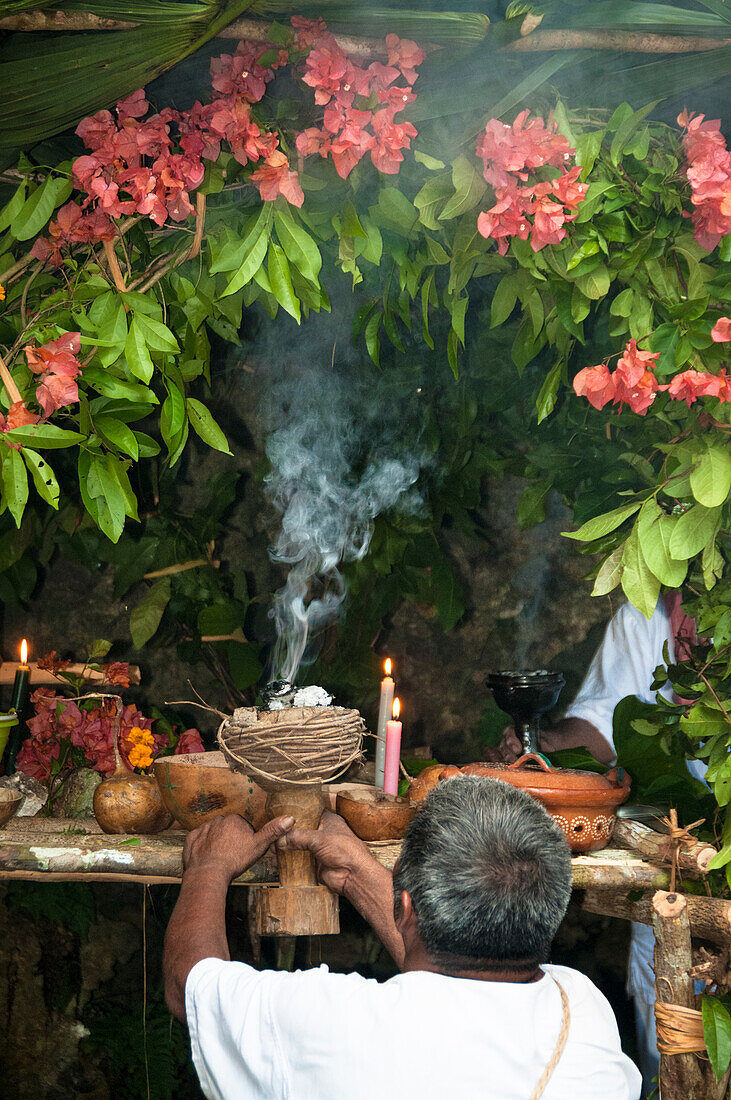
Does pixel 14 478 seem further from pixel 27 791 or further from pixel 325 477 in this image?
pixel 325 477

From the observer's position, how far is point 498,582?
474 cm

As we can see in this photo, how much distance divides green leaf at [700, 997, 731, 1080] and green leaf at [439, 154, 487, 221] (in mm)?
1849

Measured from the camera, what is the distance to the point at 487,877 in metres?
1.53

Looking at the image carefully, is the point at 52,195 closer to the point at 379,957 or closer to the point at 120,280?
the point at 120,280

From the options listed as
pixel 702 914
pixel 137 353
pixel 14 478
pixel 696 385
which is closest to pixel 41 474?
pixel 14 478

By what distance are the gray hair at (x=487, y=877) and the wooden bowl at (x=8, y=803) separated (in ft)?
4.11

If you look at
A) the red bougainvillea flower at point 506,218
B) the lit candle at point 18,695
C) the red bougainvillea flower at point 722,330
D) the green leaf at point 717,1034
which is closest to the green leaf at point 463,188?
the red bougainvillea flower at point 506,218

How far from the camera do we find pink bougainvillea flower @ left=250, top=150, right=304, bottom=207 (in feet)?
6.59

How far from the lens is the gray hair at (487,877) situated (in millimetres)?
1520

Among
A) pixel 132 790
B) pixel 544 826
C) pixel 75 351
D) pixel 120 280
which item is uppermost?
pixel 120 280

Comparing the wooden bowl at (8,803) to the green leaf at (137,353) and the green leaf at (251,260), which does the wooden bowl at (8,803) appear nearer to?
the green leaf at (137,353)

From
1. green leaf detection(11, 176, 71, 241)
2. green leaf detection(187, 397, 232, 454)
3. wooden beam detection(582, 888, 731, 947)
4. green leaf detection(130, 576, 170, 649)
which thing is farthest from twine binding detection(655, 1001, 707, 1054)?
green leaf detection(130, 576, 170, 649)

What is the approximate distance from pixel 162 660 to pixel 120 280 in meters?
3.04

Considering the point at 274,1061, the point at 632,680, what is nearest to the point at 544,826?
the point at 274,1061
